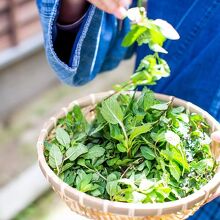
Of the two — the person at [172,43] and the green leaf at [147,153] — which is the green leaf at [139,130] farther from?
the person at [172,43]

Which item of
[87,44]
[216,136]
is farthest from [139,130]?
[87,44]

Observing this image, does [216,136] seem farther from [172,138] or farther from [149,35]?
[149,35]

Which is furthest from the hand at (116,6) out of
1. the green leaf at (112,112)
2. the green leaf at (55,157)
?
the green leaf at (55,157)

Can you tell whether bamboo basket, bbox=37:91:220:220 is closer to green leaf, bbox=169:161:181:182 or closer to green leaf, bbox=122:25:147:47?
green leaf, bbox=169:161:181:182

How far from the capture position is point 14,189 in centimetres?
256

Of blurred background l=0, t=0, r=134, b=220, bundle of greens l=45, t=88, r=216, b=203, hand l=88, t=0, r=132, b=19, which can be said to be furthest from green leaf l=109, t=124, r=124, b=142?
blurred background l=0, t=0, r=134, b=220

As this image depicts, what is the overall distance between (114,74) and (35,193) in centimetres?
126

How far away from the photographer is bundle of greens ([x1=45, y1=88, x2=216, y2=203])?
90 cm

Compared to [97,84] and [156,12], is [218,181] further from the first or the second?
[97,84]

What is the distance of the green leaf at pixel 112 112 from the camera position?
96cm

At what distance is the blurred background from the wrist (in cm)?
154

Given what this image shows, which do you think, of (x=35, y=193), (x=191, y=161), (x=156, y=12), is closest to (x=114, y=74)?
(x=35, y=193)

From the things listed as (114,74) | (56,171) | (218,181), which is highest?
(56,171)

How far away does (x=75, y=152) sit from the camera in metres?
0.95
